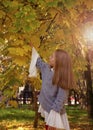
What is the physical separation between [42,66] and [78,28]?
5.35 ft

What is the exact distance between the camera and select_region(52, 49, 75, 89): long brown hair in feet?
16.4

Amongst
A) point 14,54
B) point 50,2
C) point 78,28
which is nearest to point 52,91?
point 14,54

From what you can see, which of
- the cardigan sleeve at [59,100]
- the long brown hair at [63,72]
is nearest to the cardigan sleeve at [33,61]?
the long brown hair at [63,72]

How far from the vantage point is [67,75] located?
5.04 metres

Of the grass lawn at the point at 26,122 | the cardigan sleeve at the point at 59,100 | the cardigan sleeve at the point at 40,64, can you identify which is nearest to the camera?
the cardigan sleeve at the point at 59,100

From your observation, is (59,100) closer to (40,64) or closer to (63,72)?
(63,72)

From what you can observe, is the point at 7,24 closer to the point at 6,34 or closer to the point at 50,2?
the point at 6,34

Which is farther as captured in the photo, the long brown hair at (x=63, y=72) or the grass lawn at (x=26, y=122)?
the grass lawn at (x=26, y=122)

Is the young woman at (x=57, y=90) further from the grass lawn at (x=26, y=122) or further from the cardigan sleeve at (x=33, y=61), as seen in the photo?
the grass lawn at (x=26, y=122)

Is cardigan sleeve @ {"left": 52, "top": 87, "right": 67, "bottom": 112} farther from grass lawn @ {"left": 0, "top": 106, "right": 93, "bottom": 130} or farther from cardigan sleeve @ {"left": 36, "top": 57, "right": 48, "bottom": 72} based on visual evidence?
grass lawn @ {"left": 0, "top": 106, "right": 93, "bottom": 130}

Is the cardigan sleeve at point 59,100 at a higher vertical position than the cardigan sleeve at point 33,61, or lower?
lower

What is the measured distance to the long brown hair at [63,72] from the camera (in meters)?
4.99

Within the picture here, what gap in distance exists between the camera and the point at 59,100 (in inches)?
195

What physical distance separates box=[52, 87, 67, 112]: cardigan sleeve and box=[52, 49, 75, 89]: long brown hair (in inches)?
2.6
